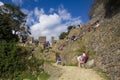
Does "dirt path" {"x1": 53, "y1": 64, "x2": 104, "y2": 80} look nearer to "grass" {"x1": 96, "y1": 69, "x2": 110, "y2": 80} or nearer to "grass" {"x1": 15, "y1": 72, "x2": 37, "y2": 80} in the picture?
"grass" {"x1": 96, "y1": 69, "x2": 110, "y2": 80}

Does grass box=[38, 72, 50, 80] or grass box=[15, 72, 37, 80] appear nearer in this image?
grass box=[38, 72, 50, 80]

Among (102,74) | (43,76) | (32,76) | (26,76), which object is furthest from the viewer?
(26,76)

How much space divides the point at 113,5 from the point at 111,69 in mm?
8004

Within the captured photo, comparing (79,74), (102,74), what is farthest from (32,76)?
(102,74)

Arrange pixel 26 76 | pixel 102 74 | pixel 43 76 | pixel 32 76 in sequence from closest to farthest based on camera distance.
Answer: pixel 102 74
pixel 43 76
pixel 32 76
pixel 26 76

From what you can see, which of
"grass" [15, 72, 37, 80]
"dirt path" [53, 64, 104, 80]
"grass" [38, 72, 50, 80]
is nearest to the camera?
"dirt path" [53, 64, 104, 80]

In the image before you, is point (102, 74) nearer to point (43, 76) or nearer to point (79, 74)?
point (79, 74)

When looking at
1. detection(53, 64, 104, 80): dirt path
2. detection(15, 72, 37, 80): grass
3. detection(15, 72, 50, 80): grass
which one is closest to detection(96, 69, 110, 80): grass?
detection(53, 64, 104, 80): dirt path

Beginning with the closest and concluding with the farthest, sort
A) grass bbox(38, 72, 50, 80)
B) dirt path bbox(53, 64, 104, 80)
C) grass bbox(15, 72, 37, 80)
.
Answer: dirt path bbox(53, 64, 104, 80) < grass bbox(38, 72, 50, 80) < grass bbox(15, 72, 37, 80)

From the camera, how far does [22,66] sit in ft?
92.5

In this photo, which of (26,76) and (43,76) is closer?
(43,76)

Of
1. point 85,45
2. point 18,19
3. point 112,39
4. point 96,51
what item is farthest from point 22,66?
point 18,19

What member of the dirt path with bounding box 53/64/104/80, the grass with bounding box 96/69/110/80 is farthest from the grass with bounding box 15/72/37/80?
the grass with bounding box 96/69/110/80

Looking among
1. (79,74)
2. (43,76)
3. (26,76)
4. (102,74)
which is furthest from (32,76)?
(102,74)
